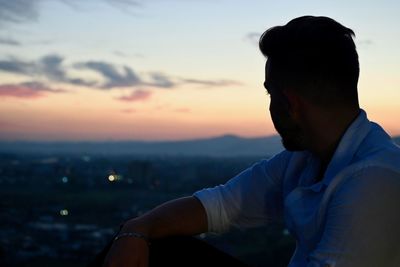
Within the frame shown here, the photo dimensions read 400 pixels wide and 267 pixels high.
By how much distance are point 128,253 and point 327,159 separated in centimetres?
71

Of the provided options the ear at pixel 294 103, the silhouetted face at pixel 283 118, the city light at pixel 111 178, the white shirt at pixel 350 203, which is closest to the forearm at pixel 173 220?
the white shirt at pixel 350 203

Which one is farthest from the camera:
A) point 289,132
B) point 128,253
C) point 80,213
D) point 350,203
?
point 80,213

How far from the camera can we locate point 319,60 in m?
1.56

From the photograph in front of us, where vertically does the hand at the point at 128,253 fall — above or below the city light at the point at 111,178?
above

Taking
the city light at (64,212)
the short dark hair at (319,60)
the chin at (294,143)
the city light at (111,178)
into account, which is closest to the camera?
the short dark hair at (319,60)

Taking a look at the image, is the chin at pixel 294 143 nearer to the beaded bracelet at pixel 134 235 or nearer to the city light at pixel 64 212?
the beaded bracelet at pixel 134 235

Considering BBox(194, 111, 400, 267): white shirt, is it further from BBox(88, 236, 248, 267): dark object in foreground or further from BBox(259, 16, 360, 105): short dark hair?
BBox(88, 236, 248, 267): dark object in foreground

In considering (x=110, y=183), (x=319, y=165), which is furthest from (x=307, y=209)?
(x=110, y=183)

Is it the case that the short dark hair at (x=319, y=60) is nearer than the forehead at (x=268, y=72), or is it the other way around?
the short dark hair at (x=319, y=60)

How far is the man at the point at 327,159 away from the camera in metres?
1.41

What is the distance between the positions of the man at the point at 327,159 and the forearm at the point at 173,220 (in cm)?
2

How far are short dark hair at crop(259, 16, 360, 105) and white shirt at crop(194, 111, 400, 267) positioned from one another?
111mm

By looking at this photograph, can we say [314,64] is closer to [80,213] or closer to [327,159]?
[327,159]

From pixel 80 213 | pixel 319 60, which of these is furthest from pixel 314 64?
pixel 80 213
